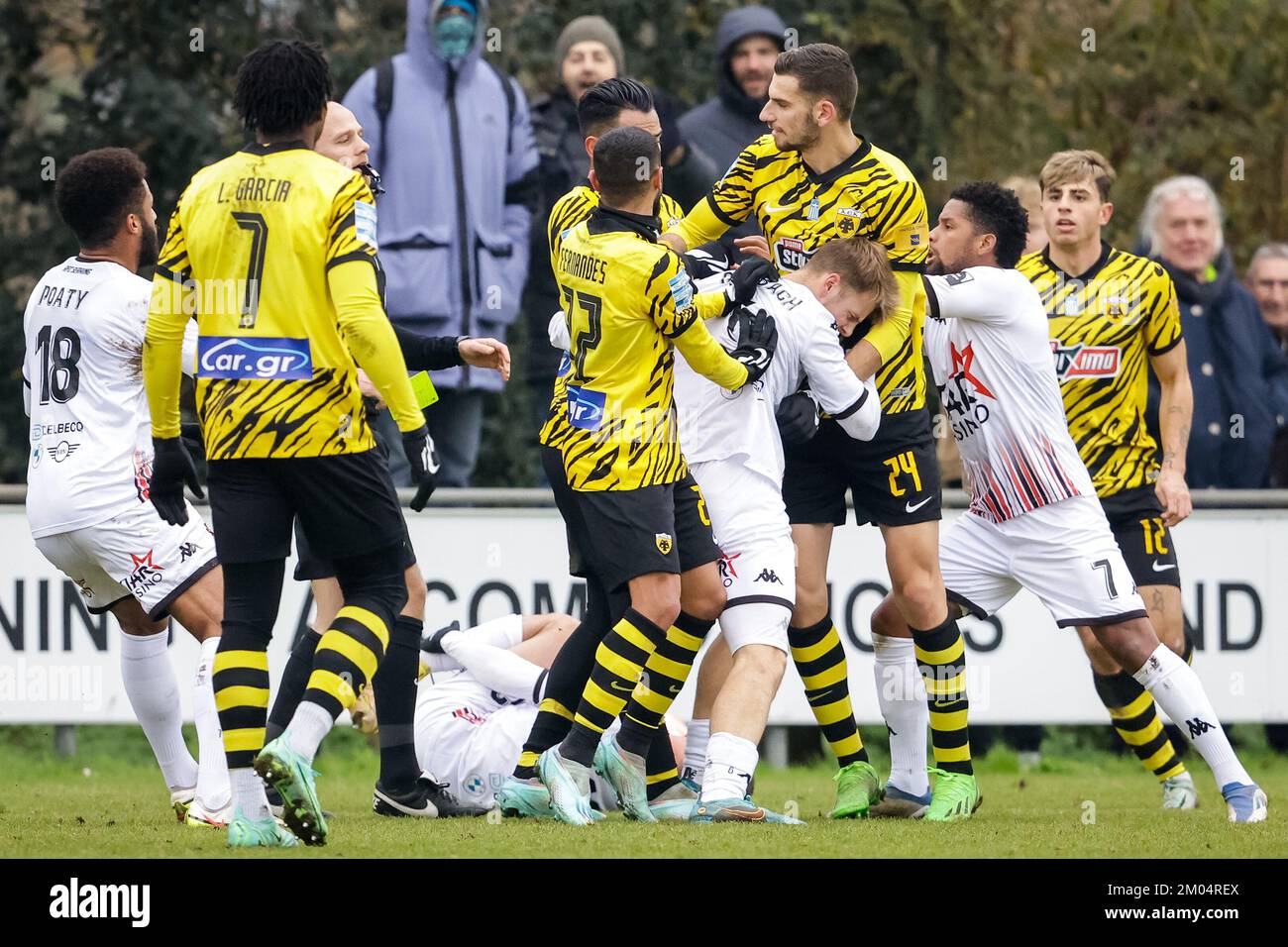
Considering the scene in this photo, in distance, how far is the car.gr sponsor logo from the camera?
717cm

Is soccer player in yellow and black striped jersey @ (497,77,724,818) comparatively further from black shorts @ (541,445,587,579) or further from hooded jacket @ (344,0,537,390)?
hooded jacket @ (344,0,537,390)

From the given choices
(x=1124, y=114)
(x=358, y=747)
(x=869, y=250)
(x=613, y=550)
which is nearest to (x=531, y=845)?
(x=613, y=550)

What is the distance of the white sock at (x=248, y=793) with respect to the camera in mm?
6266

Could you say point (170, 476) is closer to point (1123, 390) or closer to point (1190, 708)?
point (1190, 708)

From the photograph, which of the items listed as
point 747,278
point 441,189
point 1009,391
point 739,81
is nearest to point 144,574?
point 747,278

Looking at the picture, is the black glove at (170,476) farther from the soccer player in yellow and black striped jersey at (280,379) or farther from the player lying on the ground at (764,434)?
the player lying on the ground at (764,434)

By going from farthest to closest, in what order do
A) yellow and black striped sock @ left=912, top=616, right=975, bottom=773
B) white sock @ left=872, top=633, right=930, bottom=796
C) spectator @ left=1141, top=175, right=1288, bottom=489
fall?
spectator @ left=1141, top=175, right=1288, bottom=489, white sock @ left=872, top=633, right=930, bottom=796, yellow and black striped sock @ left=912, top=616, right=975, bottom=773

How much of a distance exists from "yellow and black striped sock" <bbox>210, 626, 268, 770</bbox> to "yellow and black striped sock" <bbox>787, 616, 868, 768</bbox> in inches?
99.2

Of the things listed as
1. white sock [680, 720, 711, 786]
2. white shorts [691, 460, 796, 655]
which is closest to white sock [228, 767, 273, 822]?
white shorts [691, 460, 796, 655]

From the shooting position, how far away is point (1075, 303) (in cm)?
887

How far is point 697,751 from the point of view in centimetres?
823

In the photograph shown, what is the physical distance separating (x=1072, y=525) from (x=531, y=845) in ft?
9.08

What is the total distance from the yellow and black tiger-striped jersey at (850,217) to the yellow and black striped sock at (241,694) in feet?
8.66

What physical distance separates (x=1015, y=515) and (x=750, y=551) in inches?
49.2
